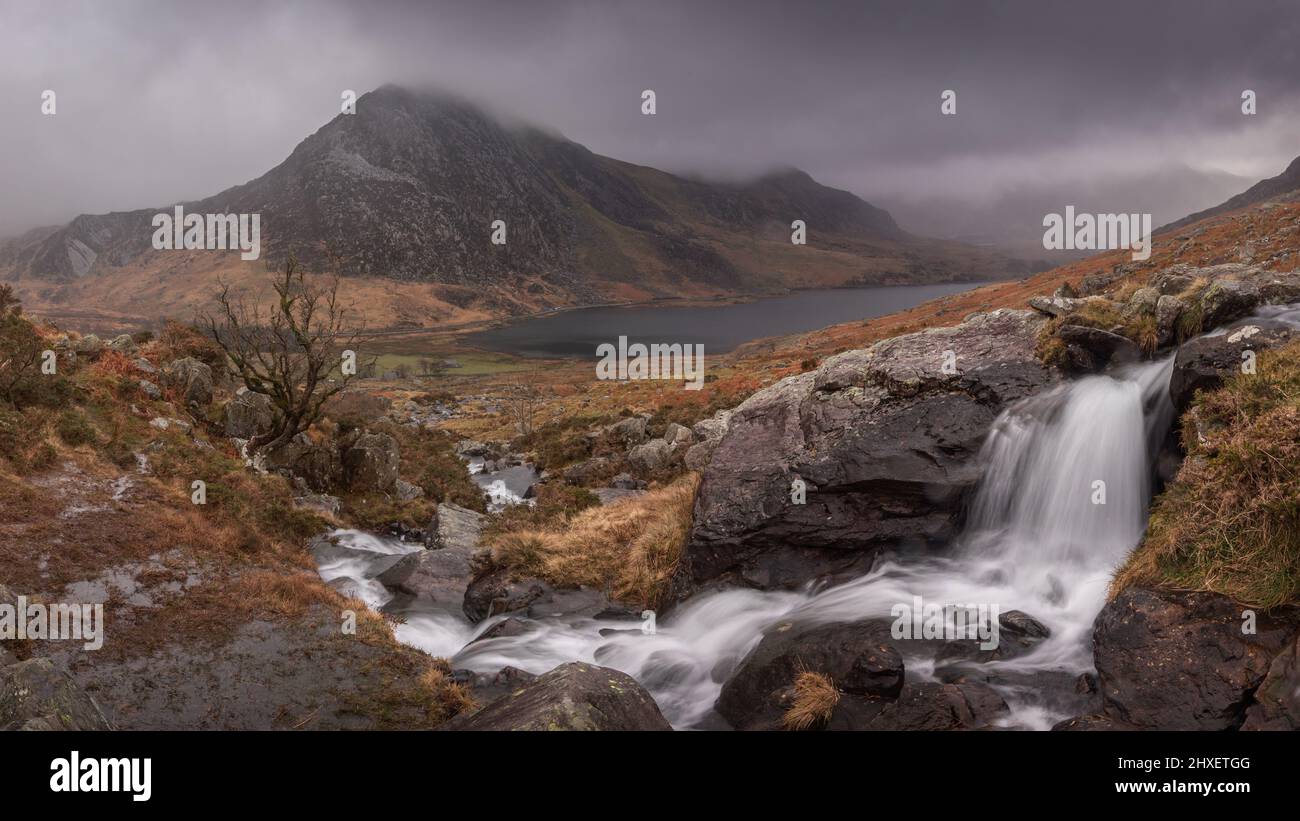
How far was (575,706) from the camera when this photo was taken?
7605 millimetres

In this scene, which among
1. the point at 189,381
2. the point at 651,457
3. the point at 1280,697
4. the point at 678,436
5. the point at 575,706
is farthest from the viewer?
the point at 678,436

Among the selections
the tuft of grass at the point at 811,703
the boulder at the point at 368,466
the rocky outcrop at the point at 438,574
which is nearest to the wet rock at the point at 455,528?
the rocky outcrop at the point at 438,574

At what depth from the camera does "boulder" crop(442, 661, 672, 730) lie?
7.43 metres

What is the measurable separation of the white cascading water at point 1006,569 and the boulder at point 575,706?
273 centimetres

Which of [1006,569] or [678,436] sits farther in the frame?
[678,436]

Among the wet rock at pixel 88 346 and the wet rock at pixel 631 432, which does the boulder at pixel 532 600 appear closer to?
the wet rock at pixel 631 432

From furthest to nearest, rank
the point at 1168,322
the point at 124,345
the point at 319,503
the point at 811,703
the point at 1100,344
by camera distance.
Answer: the point at 124,345 → the point at 319,503 → the point at 1100,344 → the point at 1168,322 → the point at 811,703

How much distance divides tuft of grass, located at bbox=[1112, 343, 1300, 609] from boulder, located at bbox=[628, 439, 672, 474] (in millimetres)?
20816

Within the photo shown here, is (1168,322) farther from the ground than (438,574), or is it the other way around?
(1168,322)

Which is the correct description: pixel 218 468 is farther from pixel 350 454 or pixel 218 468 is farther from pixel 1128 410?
pixel 1128 410

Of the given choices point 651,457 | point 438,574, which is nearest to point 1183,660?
point 438,574

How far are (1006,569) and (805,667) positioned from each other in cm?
519

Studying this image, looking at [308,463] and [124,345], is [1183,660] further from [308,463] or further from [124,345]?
[124,345]

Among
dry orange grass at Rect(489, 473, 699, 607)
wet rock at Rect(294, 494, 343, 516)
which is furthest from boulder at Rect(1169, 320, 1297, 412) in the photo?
wet rock at Rect(294, 494, 343, 516)
